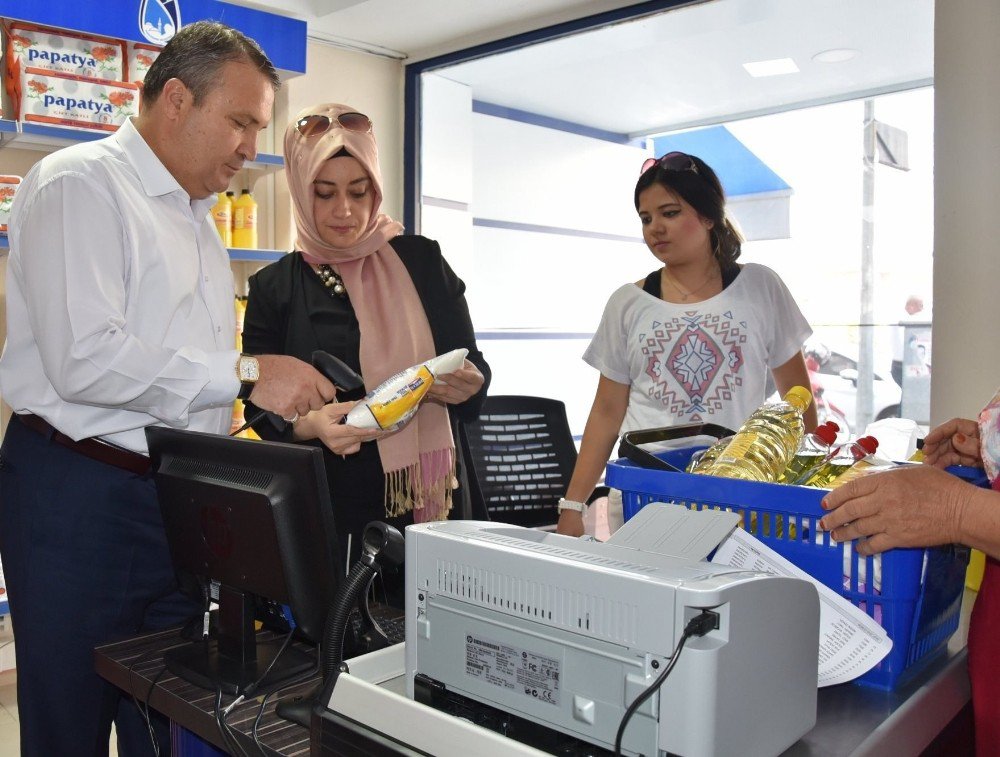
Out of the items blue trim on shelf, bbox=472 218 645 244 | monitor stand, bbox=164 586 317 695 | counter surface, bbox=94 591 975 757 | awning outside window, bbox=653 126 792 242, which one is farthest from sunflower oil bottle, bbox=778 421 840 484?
awning outside window, bbox=653 126 792 242

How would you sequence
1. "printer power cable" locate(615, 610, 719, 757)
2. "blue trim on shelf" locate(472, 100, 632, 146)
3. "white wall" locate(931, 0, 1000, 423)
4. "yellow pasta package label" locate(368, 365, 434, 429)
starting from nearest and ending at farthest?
"printer power cable" locate(615, 610, 719, 757), "yellow pasta package label" locate(368, 365, 434, 429), "white wall" locate(931, 0, 1000, 423), "blue trim on shelf" locate(472, 100, 632, 146)

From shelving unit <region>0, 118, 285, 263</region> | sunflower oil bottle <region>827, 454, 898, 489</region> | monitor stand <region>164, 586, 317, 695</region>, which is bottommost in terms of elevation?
monitor stand <region>164, 586, 317, 695</region>

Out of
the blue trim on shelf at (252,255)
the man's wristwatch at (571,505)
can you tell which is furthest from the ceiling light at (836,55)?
the man's wristwatch at (571,505)

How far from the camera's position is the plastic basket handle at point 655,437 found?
134cm

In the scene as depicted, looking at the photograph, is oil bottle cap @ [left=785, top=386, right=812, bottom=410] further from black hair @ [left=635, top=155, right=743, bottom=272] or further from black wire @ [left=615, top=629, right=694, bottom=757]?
black hair @ [left=635, top=155, right=743, bottom=272]

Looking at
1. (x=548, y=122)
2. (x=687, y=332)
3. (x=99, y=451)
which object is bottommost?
(x=99, y=451)

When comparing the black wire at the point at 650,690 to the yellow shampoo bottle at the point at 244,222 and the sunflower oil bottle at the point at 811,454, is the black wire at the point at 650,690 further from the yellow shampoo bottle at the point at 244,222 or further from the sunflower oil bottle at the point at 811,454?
the yellow shampoo bottle at the point at 244,222

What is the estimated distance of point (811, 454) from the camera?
55.0 inches

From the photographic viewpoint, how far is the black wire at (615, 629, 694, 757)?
2.62 feet

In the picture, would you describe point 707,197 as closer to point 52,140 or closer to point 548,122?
point 52,140

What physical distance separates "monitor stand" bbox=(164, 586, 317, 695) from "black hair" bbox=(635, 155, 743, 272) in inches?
62.1

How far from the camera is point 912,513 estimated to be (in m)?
1.08

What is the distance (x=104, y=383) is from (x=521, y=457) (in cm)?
190

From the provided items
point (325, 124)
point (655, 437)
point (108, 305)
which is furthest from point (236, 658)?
point (325, 124)
